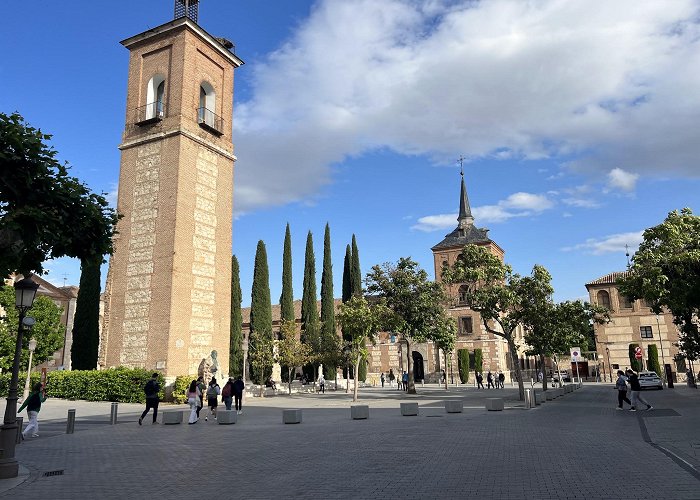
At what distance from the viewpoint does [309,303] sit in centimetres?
5138

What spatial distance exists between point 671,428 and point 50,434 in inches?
655

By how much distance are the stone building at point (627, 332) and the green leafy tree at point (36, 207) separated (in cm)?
5206

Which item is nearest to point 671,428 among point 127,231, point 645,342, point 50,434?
point 50,434

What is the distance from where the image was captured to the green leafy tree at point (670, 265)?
19.9 m

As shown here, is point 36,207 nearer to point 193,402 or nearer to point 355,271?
point 193,402

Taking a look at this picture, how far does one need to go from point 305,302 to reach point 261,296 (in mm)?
5688

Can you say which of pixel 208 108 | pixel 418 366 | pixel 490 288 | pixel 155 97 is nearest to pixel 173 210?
pixel 208 108

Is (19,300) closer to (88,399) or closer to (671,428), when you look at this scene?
(671,428)

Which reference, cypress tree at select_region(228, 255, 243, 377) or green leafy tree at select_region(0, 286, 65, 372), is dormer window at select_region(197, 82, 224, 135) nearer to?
cypress tree at select_region(228, 255, 243, 377)

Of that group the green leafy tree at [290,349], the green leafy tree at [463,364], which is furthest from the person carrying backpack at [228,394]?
the green leafy tree at [463,364]

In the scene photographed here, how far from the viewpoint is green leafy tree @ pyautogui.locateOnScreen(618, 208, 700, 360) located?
19891 mm

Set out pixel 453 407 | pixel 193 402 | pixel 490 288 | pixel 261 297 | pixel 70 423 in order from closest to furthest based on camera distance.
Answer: pixel 70 423
pixel 193 402
pixel 453 407
pixel 490 288
pixel 261 297

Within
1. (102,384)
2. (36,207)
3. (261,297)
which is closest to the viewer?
(36,207)

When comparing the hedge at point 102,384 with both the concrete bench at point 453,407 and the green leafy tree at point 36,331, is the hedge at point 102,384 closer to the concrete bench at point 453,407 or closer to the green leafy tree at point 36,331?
the concrete bench at point 453,407
